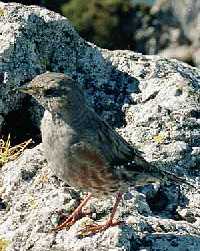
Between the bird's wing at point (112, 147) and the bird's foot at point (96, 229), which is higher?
the bird's wing at point (112, 147)

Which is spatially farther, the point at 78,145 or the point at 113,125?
the point at 113,125

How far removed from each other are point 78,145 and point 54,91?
0.54 metres

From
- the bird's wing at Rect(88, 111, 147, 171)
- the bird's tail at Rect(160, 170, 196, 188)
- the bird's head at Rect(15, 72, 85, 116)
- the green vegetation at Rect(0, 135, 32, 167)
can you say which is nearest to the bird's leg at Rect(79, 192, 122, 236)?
the bird's wing at Rect(88, 111, 147, 171)

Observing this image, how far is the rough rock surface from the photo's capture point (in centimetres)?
696

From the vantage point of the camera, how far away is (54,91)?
269 inches

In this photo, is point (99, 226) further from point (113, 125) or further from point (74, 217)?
point (113, 125)

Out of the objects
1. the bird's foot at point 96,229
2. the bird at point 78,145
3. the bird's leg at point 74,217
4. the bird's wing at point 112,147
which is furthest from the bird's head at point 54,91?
the bird's foot at point 96,229

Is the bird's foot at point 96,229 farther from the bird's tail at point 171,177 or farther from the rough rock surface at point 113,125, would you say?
the bird's tail at point 171,177

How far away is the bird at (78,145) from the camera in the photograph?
6.80m

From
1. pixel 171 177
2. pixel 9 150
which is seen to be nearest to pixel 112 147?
pixel 171 177

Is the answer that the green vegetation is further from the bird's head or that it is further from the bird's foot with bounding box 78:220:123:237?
the bird's foot with bounding box 78:220:123:237

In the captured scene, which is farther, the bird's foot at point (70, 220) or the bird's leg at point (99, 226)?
the bird's foot at point (70, 220)

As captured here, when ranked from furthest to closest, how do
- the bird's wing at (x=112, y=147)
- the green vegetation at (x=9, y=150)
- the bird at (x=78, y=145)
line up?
the green vegetation at (x=9, y=150), the bird's wing at (x=112, y=147), the bird at (x=78, y=145)

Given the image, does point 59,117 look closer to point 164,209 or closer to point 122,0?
point 164,209
